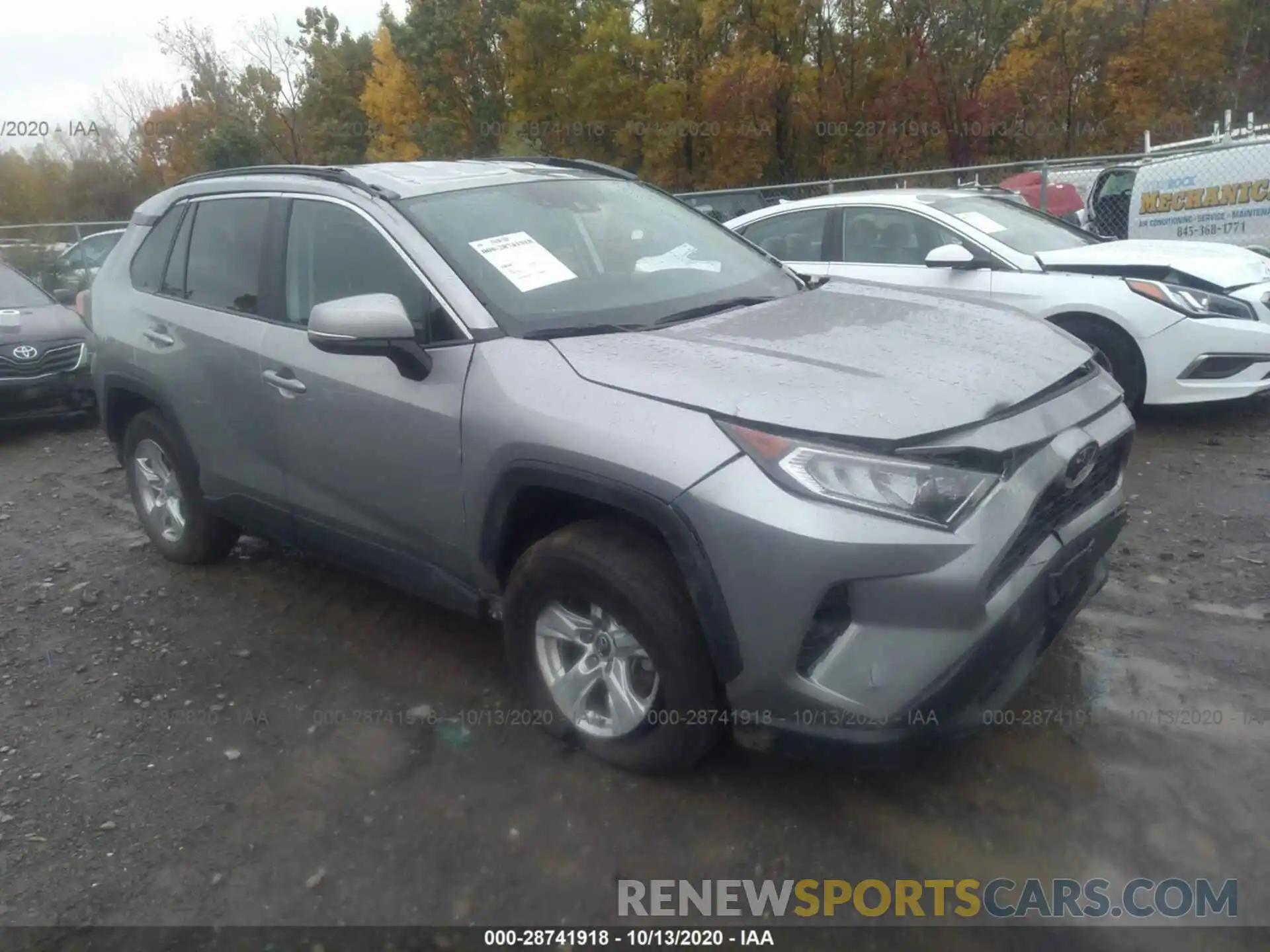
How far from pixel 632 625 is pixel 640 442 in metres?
0.53

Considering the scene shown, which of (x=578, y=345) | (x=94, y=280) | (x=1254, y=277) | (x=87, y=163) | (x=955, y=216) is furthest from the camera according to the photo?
(x=87, y=163)

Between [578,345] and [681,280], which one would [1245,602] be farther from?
[578,345]

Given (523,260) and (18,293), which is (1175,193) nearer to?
(523,260)

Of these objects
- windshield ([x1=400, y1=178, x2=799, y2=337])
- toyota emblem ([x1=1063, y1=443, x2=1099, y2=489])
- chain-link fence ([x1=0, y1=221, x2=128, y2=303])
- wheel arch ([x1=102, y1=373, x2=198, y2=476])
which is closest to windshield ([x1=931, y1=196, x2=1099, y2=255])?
windshield ([x1=400, y1=178, x2=799, y2=337])

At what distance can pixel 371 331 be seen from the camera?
3203mm

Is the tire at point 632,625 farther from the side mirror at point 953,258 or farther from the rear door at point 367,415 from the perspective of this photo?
the side mirror at point 953,258

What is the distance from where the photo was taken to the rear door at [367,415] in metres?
3.36

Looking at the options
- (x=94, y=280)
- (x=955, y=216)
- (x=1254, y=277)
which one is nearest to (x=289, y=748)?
(x=94, y=280)

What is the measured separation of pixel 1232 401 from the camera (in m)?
6.89

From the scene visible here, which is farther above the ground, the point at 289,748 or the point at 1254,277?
the point at 1254,277

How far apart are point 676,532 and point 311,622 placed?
244 centimetres

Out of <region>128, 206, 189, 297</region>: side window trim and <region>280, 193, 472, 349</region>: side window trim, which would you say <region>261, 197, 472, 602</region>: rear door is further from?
<region>128, 206, 189, 297</region>: side window trim

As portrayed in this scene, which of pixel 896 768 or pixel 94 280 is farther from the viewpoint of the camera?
pixel 94 280

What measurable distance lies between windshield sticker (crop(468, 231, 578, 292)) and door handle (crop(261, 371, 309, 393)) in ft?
2.81
